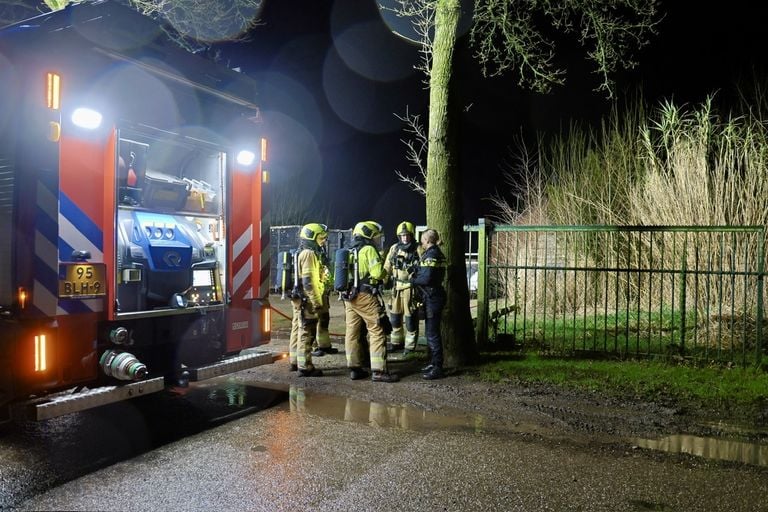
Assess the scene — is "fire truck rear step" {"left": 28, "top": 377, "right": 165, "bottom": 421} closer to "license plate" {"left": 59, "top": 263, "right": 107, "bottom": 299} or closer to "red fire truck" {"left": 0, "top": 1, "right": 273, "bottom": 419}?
"red fire truck" {"left": 0, "top": 1, "right": 273, "bottom": 419}

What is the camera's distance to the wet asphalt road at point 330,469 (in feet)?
11.8

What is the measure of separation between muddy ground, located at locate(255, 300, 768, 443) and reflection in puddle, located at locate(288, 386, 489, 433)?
164 millimetres

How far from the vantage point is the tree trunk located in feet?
24.3

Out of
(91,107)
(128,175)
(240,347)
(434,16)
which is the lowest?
(240,347)

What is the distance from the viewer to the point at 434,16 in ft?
26.5

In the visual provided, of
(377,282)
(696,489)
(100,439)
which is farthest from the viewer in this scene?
(377,282)

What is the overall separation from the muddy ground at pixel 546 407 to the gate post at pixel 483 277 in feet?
→ 3.65

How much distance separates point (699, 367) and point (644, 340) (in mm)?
1851

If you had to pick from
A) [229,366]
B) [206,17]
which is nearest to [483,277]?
[229,366]

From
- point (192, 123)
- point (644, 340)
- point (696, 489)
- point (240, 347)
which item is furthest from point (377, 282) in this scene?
point (644, 340)

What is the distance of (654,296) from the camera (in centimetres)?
1027

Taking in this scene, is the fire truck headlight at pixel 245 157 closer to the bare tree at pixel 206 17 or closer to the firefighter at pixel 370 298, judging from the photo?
the firefighter at pixel 370 298

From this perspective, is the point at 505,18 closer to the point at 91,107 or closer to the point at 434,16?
the point at 434,16

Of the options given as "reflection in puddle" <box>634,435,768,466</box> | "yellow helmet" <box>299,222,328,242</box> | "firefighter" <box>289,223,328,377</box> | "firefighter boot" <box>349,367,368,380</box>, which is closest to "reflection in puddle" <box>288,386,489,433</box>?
"firefighter boot" <box>349,367,368,380</box>
